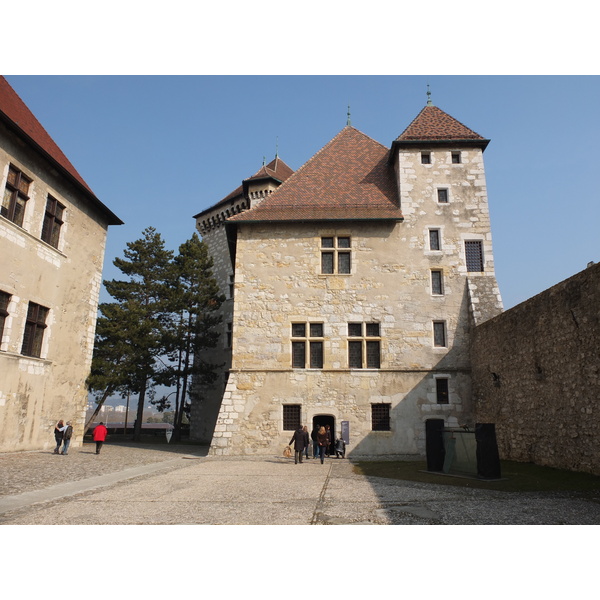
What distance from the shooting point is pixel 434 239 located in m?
19.2

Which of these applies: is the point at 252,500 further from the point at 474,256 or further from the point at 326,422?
the point at 474,256

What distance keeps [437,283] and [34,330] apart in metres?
15.1

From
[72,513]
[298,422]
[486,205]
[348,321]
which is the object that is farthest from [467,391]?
[72,513]

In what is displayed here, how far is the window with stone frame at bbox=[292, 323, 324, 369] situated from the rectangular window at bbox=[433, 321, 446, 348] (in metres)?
4.48

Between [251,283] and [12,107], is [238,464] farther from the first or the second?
[12,107]

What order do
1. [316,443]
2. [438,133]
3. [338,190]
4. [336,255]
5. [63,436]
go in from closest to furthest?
[63,436]
[316,443]
[336,255]
[438,133]
[338,190]

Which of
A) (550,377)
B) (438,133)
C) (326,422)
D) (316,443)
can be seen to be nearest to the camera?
(550,377)

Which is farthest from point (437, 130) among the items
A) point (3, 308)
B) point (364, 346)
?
point (3, 308)

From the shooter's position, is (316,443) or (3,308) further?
(316,443)

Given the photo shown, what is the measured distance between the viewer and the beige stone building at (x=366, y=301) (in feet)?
57.0

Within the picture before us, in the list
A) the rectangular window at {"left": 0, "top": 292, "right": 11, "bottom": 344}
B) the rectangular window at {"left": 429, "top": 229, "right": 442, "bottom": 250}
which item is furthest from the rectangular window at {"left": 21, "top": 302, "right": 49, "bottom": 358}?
the rectangular window at {"left": 429, "top": 229, "right": 442, "bottom": 250}

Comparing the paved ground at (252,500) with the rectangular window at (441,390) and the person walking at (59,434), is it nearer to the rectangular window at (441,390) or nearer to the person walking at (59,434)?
the person walking at (59,434)

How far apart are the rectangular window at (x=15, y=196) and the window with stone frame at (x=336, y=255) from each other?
35.7ft

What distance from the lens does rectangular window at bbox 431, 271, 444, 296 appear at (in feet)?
61.1
